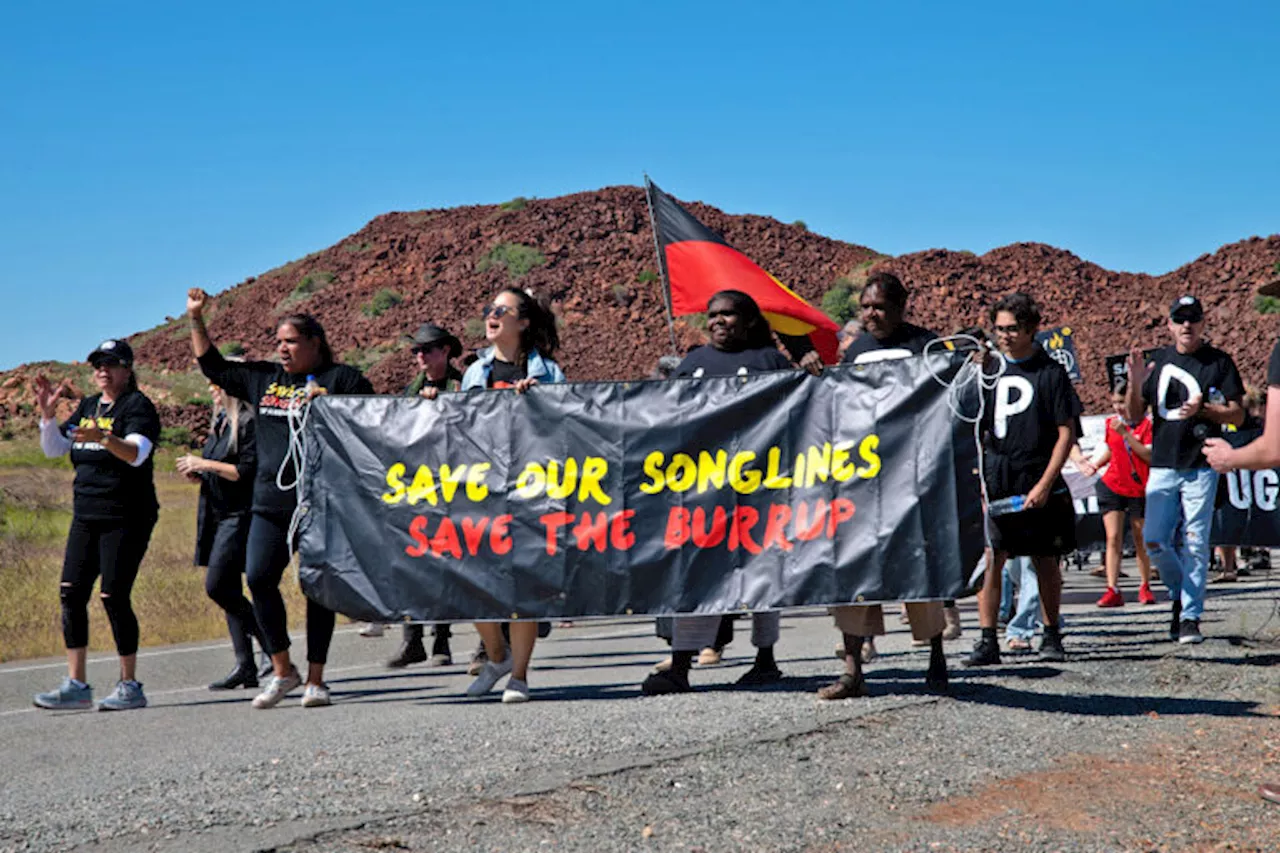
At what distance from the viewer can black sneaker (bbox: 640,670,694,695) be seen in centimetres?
796

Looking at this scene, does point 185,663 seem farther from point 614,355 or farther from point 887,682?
point 614,355

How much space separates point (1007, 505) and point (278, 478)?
399 cm

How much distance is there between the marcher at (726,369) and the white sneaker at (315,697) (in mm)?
1664

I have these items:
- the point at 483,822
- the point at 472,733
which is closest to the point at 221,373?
the point at 472,733

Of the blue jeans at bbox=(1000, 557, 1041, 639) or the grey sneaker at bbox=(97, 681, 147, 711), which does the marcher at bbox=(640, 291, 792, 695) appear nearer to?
the blue jeans at bbox=(1000, 557, 1041, 639)

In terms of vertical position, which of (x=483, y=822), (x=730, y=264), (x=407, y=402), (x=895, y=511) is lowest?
(x=483, y=822)

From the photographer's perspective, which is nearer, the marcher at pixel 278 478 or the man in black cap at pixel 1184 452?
the marcher at pixel 278 478

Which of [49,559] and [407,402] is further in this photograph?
[49,559]

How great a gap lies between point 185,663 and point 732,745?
669 cm

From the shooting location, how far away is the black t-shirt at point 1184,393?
9398mm

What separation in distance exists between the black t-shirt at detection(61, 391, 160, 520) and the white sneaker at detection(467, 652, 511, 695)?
2008 millimetres

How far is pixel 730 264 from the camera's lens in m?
14.9

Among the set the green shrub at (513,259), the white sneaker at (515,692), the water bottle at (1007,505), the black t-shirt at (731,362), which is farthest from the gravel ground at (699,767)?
the green shrub at (513,259)

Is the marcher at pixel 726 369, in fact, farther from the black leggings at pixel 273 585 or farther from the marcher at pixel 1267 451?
the marcher at pixel 1267 451
